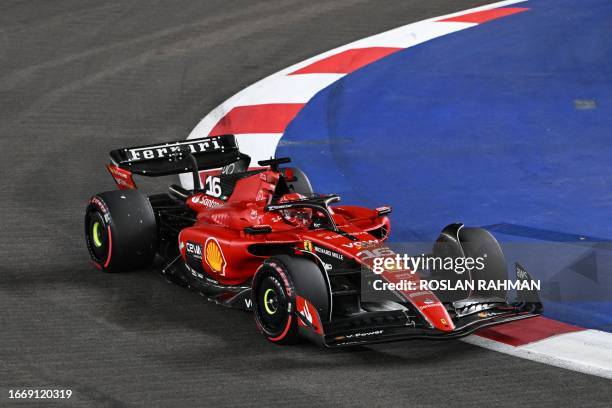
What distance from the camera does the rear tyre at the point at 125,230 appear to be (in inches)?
358

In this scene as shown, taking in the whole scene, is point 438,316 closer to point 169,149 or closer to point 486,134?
point 169,149

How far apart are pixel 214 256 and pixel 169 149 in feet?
6.13

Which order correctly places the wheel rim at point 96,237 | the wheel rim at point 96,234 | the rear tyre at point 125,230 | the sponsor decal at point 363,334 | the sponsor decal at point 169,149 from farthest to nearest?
the sponsor decal at point 169,149 → the wheel rim at point 96,234 → the wheel rim at point 96,237 → the rear tyre at point 125,230 → the sponsor decal at point 363,334

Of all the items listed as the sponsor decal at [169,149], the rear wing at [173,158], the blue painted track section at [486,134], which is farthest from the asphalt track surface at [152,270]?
the blue painted track section at [486,134]

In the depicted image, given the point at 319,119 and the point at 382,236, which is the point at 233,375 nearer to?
the point at 382,236

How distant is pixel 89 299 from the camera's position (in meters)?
8.76

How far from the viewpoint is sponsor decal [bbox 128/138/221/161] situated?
10102 mm

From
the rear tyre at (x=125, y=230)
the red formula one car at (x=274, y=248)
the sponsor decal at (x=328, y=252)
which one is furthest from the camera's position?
the rear tyre at (x=125, y=230)

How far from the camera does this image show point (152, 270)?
30.8 feet

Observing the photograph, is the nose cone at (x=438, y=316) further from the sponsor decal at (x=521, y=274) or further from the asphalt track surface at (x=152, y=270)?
the sponsor decal at (x=521, y=274)

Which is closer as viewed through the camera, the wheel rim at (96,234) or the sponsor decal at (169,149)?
the wheel rim at (96,234)

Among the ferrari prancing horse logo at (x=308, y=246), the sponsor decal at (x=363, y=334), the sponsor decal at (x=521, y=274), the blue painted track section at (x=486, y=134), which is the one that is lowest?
the sponsor decal at (x=363, y=334)

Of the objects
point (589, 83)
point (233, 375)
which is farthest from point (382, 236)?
point (589, 83)

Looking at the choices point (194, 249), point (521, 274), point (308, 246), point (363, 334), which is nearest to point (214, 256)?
point (194, 249)
